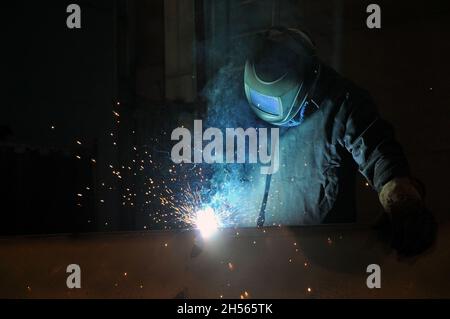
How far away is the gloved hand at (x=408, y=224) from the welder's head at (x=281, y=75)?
22.3 inches

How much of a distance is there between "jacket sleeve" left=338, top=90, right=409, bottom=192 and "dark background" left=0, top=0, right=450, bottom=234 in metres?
0.05

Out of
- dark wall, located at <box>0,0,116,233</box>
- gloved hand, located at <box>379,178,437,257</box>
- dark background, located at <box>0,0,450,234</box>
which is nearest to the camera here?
gloved hand, located at <box>379,178,437,257</box>

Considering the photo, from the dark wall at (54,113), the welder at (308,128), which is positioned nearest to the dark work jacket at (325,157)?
the welder at (308,128)

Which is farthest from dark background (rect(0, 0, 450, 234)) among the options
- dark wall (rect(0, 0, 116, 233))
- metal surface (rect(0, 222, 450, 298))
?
metal surface (rect(0, 222, 450, 298))

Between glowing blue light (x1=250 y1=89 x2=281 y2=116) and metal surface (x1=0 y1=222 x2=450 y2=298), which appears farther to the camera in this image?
glowing blue light (x1=250 y1=89 x2=281 y2=116)

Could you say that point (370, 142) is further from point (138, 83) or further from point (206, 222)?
point (138, 83)

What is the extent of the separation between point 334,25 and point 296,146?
586 millimetres

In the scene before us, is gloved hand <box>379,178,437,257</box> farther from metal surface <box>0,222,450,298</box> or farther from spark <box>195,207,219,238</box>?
spark <box>195,207,219,238</box>

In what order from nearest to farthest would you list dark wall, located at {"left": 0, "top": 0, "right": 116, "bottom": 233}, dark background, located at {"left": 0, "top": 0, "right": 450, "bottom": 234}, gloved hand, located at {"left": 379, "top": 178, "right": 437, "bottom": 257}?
gloved hand, located at {"left": 379, "top": 178, "right": 437, "bottom": 257} < dark background, located at {"left": 0, "top": 0, "right": 450, "bottom": 234} < dark wall, located at {"left": 0, "top": 0, "right": 116, "bottom": 233}

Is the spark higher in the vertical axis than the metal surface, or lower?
higher

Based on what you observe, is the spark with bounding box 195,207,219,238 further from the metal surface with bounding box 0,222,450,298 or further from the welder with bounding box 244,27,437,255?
the welder with bounding box 244,27,437,255

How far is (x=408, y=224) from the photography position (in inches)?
81.7

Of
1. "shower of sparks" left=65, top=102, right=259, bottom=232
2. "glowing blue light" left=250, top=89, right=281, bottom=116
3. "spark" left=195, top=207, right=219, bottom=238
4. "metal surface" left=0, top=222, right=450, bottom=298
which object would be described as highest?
"glowing blue light" left=250, top=89, right=281, bottom=116

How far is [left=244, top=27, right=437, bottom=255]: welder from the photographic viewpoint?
2.21 m
